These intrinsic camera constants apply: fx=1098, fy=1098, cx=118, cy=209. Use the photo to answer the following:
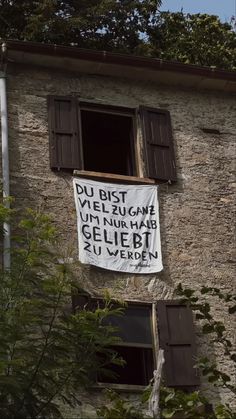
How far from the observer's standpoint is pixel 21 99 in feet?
50.9

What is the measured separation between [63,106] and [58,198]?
156 cm

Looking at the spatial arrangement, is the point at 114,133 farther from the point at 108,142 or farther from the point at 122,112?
the point at 122,112

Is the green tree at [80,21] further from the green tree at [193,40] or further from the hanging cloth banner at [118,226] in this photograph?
the hanging cloth banner at [118,226]

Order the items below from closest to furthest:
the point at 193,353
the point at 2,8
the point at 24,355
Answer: the point at 24,355 < the point at 193,353 < the point at 2,8

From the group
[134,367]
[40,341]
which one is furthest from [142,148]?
[40,341]

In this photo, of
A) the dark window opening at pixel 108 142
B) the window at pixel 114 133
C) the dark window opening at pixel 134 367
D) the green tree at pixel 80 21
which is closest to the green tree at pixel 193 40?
the green tree at pixel 80 21

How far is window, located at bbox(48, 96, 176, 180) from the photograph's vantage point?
15.3 meters

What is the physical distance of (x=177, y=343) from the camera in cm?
1400

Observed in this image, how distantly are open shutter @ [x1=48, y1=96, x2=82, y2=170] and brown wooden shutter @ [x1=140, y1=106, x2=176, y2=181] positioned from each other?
1004 millimetres

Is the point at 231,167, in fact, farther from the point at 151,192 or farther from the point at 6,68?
the point at 6,68

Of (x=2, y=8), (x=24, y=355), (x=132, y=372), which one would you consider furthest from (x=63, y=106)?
(x=2, y=8)

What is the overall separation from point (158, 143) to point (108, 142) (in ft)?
5.41

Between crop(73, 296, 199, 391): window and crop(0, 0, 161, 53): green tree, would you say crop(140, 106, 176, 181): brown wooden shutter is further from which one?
crop(0, 0, 161, 53): green tree

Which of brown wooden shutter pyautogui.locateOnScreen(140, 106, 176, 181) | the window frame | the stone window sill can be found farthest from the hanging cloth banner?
the window frame
